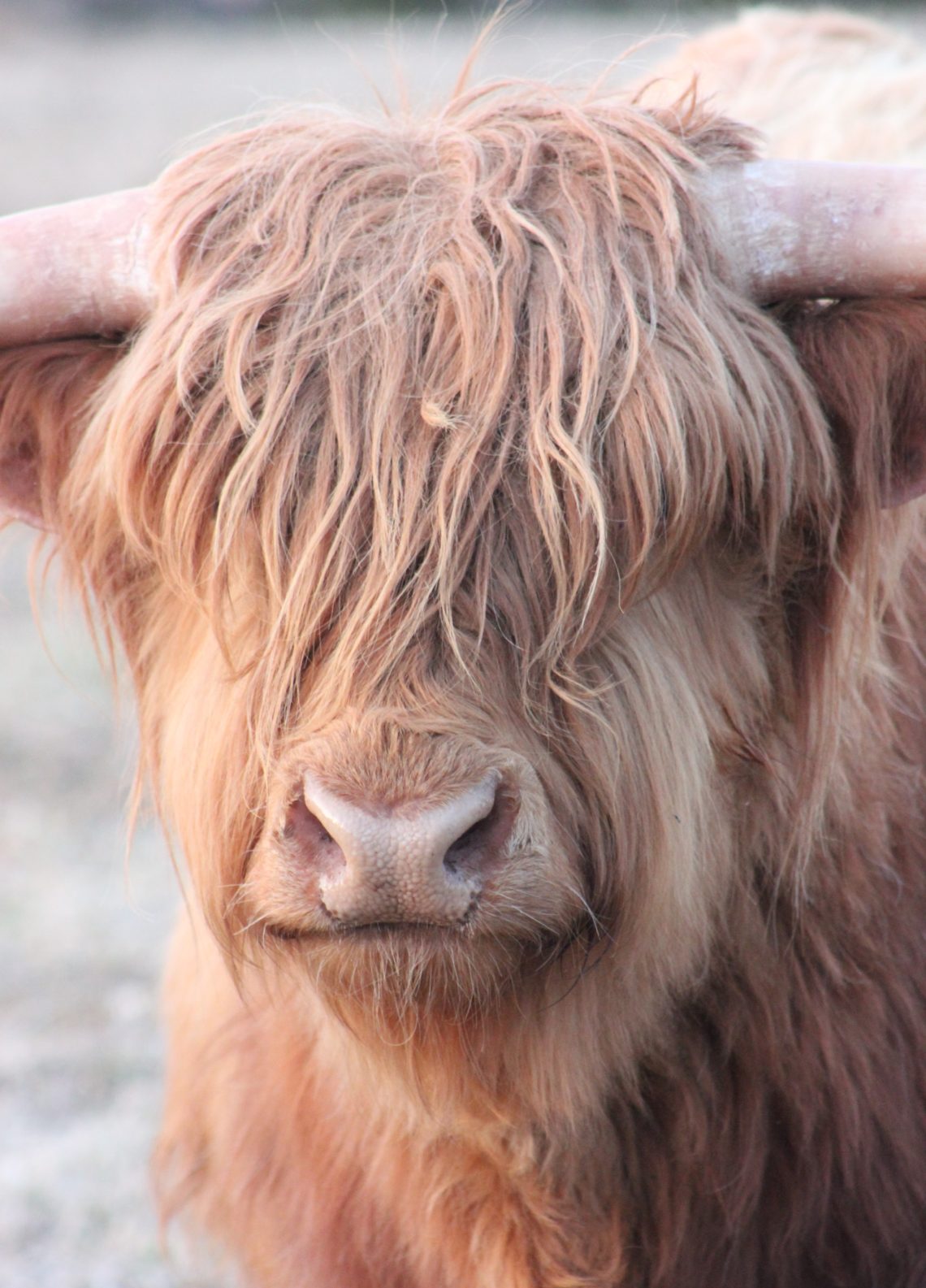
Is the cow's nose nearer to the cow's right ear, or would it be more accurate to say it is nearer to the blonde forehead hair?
the blonde forehead hair

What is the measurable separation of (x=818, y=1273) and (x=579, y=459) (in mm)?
1220

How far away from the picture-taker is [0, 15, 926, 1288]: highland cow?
1.71 m

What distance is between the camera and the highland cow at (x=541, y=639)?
5.62 feet

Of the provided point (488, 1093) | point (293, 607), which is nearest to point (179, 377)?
point (293, 607)

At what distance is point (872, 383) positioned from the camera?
6.01 feet

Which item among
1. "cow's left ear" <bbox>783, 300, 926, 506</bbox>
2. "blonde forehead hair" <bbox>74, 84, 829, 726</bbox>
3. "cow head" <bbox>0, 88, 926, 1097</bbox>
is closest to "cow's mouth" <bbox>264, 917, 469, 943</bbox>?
"cow head" <bbox>0, 88, 926, 1097</bbox>

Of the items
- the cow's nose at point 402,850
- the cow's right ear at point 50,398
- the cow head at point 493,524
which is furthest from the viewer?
the cow's right ear at point 50,398

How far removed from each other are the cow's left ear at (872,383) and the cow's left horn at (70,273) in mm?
813

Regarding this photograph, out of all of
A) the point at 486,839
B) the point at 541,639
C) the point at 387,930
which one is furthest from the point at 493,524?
the point at 387,930

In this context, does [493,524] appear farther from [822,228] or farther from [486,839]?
[822,228]

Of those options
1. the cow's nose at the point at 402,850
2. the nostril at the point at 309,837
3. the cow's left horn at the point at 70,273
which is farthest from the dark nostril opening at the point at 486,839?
the cow's left horn at the point at 70,273

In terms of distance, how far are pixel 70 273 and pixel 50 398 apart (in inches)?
7.2

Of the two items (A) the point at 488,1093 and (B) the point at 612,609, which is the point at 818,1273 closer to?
(A) the point at 488,1093

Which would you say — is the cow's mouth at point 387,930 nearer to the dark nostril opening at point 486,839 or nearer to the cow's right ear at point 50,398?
the dark nostril opening at point 486,839
